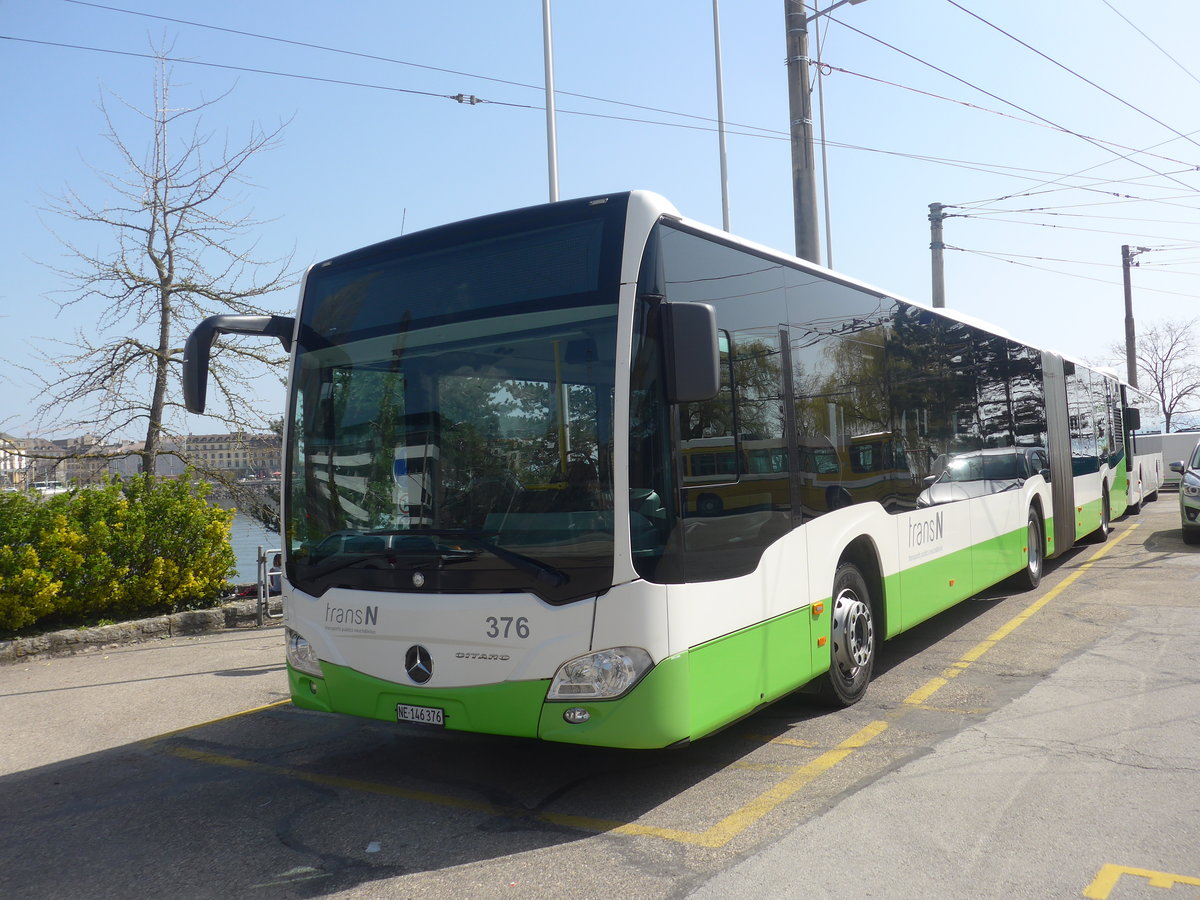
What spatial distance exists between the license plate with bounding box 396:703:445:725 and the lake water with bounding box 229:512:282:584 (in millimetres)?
7730

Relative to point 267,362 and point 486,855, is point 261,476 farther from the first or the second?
point 486,855

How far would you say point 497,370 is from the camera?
4.88 meters

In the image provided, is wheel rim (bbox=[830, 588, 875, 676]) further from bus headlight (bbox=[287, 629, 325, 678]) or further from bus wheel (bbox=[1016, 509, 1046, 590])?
bus wheel (bbox=[1016, 509, 1046, 590])

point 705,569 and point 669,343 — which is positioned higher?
point 669,343

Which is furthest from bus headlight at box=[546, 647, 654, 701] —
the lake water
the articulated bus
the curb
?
the lake water

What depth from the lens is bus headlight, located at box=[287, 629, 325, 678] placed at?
5.33m

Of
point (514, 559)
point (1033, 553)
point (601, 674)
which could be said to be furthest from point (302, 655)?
point (1033, 553)

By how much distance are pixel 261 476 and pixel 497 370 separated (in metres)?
7.77

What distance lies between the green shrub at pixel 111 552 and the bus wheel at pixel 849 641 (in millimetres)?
7837

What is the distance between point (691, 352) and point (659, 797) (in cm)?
225

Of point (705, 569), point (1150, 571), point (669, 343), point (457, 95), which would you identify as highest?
point (457, 95)

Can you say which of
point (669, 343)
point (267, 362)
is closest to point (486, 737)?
point (669, 343)

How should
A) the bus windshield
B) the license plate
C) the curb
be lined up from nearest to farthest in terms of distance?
the bus windshield, the license plate, the curb

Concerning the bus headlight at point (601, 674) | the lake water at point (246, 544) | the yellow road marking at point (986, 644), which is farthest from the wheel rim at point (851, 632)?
the lake water at point (246, 544)
